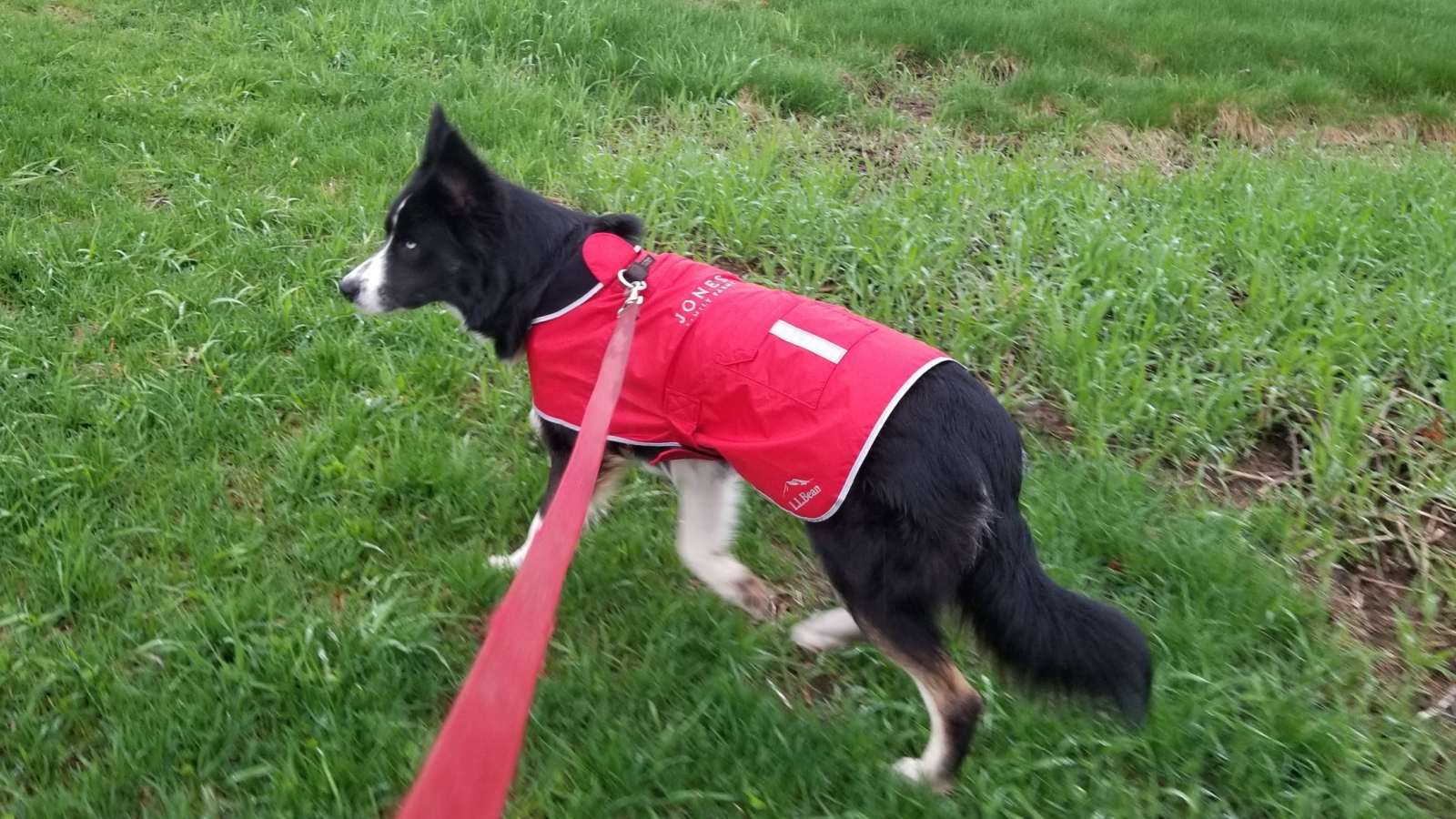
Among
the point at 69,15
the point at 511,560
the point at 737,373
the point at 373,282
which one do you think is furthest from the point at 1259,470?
the point at 69,15

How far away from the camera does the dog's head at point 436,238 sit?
2506 mm

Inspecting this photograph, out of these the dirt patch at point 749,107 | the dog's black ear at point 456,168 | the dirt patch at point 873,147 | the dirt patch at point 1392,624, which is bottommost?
the dirt patch at point 1392,624

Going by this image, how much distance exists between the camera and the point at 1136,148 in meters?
6.08

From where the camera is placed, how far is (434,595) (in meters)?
2.62

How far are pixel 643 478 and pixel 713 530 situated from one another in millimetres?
638

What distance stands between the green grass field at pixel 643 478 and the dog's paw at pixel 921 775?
0.06 m

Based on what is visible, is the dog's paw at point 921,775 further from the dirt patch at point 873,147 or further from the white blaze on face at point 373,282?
the dirt patch at point 873,147

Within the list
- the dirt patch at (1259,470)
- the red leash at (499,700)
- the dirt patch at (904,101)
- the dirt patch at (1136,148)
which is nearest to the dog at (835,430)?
the red leash at (499,700)

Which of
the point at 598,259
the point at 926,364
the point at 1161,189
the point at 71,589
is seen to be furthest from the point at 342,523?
the point at 1161,189

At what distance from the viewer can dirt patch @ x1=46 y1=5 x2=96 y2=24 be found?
615cm

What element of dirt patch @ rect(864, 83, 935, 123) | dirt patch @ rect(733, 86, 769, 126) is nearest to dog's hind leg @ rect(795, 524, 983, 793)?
dirt patch @ rect(733, 86, 769, 126)

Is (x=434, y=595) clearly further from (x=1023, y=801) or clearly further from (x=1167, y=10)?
(x=1167, y=10)

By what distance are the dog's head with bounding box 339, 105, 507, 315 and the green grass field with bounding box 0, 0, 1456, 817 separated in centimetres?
64

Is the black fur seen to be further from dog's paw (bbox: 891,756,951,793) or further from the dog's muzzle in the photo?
the dog's muzzle
